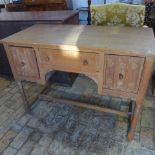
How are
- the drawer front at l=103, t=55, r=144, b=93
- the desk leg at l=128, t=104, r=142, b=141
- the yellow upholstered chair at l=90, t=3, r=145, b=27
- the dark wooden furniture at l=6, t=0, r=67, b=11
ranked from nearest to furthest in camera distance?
the drawer front at l=103, t=55, r=144, b=93
the desk leg at l=128, t=104, r=142, b=141
the yellow upholstered chair at l=90, t=3, r=145, b=27
the dark wooden furniture at l=6, t=0, r=67, b=11

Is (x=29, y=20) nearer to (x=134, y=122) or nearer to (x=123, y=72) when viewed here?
(x=123, y=72)

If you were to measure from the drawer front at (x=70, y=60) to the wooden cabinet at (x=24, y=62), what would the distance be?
10cm

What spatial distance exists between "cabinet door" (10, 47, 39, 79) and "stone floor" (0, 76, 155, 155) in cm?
56

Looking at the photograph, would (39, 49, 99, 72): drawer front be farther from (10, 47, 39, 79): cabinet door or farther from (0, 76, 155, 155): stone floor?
(0, 76, 155, 155): stone floor

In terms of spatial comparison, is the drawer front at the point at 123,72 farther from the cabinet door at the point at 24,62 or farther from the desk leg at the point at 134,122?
the cabinet door at the point at 24,62

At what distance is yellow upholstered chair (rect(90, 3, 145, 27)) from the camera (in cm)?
162

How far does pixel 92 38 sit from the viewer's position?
128 cm

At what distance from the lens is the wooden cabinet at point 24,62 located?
53.3 inches

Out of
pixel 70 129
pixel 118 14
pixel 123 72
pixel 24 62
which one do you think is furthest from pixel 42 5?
pixel 123 72

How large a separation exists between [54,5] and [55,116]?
270 cm

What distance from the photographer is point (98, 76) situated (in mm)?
1246

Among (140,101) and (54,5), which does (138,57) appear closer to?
(140,101)

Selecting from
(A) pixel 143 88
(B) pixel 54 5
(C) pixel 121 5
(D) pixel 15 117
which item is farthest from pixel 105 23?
(B) pixel 54 5


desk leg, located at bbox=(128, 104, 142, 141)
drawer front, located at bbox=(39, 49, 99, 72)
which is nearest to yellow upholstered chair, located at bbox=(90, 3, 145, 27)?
drawer front, located at bbox=(39, 49, 99, 72)
